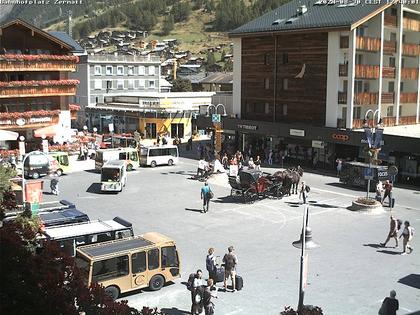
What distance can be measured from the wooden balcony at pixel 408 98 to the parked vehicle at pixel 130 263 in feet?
124

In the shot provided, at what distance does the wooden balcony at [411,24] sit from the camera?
50.8 metres

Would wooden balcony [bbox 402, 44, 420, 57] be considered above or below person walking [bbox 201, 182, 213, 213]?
above

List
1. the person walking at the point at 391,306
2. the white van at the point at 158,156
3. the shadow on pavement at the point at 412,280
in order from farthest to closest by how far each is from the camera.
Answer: the white van at the point at 158,156
the shadow on pavement at the point at 412,280
the person walking at the point at 391,306

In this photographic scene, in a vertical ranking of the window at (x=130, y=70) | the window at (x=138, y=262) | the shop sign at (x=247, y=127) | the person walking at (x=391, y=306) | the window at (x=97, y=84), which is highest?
the window at (x=130, y=70)

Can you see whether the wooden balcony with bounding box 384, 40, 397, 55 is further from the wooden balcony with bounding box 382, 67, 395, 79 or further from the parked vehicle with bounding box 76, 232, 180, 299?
the parked vehicle with bounding box 76, 232, 180, 299

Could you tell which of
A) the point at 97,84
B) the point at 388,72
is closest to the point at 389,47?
the point at 388,72

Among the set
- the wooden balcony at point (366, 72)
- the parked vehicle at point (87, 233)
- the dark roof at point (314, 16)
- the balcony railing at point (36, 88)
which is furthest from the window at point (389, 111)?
the parked vehicle at point (87, 233)

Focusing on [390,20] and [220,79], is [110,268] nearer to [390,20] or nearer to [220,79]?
[390,20]

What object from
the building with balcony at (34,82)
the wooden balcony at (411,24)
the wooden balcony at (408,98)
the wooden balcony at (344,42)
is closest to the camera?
the wooden balcony at (344,42)

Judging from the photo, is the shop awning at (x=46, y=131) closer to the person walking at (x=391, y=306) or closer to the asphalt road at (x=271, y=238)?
the asphalt road at (x=271, y=238)

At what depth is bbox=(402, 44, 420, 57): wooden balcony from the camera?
51.1 meters

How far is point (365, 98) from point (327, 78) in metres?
3.64

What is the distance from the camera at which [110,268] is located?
17.8 metres

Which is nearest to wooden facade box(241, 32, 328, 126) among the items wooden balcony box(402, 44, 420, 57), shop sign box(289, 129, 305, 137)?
shop sign box(289, 129, 305, 137)
